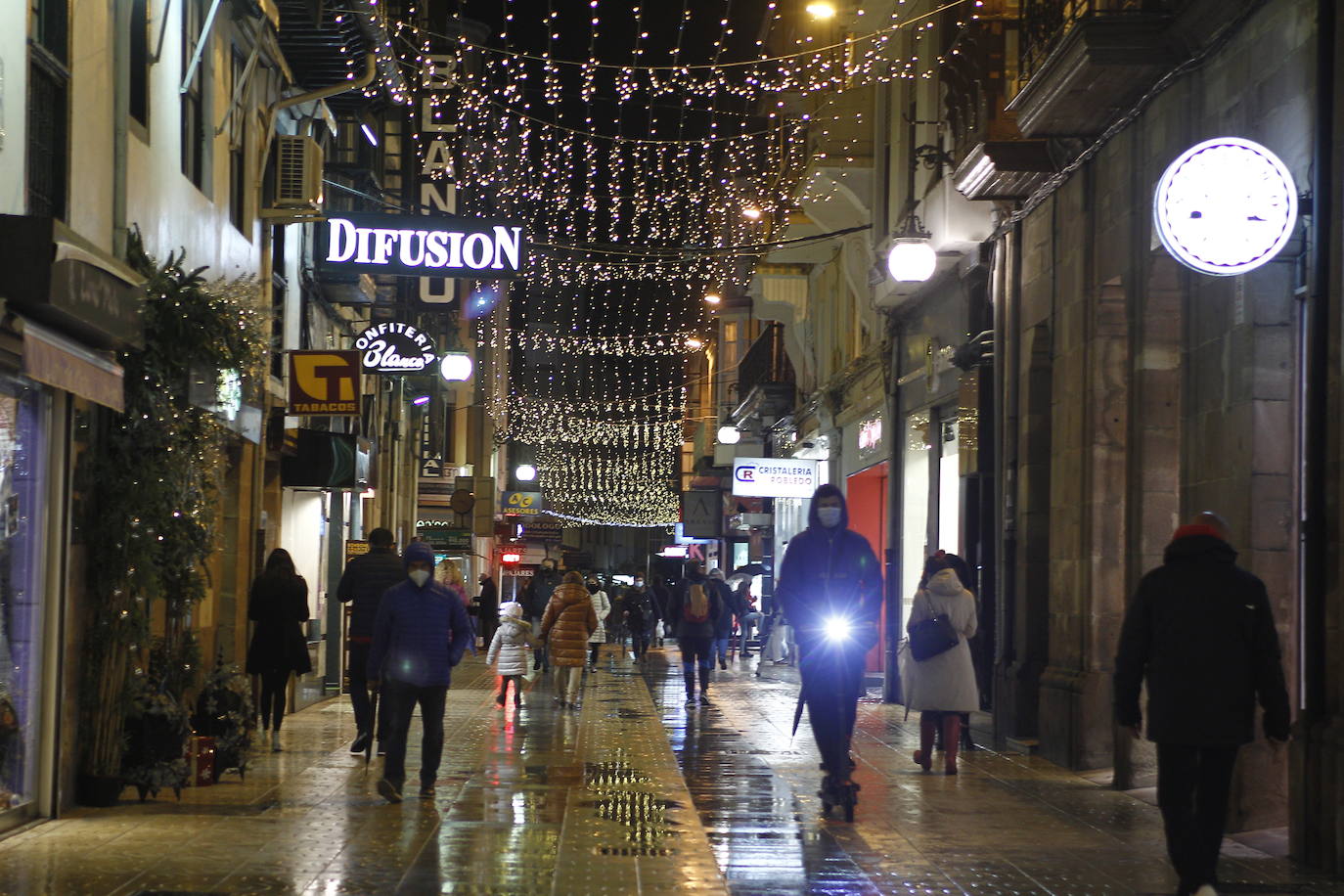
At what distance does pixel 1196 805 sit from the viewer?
7848 mm

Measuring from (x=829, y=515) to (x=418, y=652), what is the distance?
289 centimetres

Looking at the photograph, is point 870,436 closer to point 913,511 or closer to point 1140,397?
point 913,511

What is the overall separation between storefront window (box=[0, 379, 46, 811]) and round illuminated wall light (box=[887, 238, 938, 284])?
36.1 ft

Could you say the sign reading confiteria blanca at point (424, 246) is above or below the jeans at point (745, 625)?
above

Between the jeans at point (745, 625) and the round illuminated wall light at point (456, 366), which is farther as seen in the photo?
the jeans at point (745, 625)

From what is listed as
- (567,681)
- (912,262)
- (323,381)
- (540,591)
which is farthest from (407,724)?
(540,591)

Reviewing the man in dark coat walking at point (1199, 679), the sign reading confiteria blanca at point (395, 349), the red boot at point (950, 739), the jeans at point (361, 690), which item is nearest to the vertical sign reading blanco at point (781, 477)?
the sign reading confiteria blanca at point (395, 349)

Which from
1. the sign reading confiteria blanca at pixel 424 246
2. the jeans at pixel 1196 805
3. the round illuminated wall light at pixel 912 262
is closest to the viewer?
the jeans at pixel 1196 805

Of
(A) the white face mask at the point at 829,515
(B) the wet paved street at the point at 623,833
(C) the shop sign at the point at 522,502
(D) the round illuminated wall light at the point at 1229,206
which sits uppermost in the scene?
(D) the round illuminated wall light at the point at 1229,206

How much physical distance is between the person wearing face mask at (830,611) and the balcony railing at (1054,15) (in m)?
4.18

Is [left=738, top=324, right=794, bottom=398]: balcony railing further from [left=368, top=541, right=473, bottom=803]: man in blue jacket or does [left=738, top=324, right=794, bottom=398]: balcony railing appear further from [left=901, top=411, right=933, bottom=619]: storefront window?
[left=368, top=541, right=473, bottom=803]: man in blue jacket

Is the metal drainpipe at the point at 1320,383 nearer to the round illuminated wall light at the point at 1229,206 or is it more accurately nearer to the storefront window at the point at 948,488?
the round illuminated wall light at the point at 1229,206

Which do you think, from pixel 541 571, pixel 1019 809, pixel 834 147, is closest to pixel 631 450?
pixel 541 571

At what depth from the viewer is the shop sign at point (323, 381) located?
18438 mm
